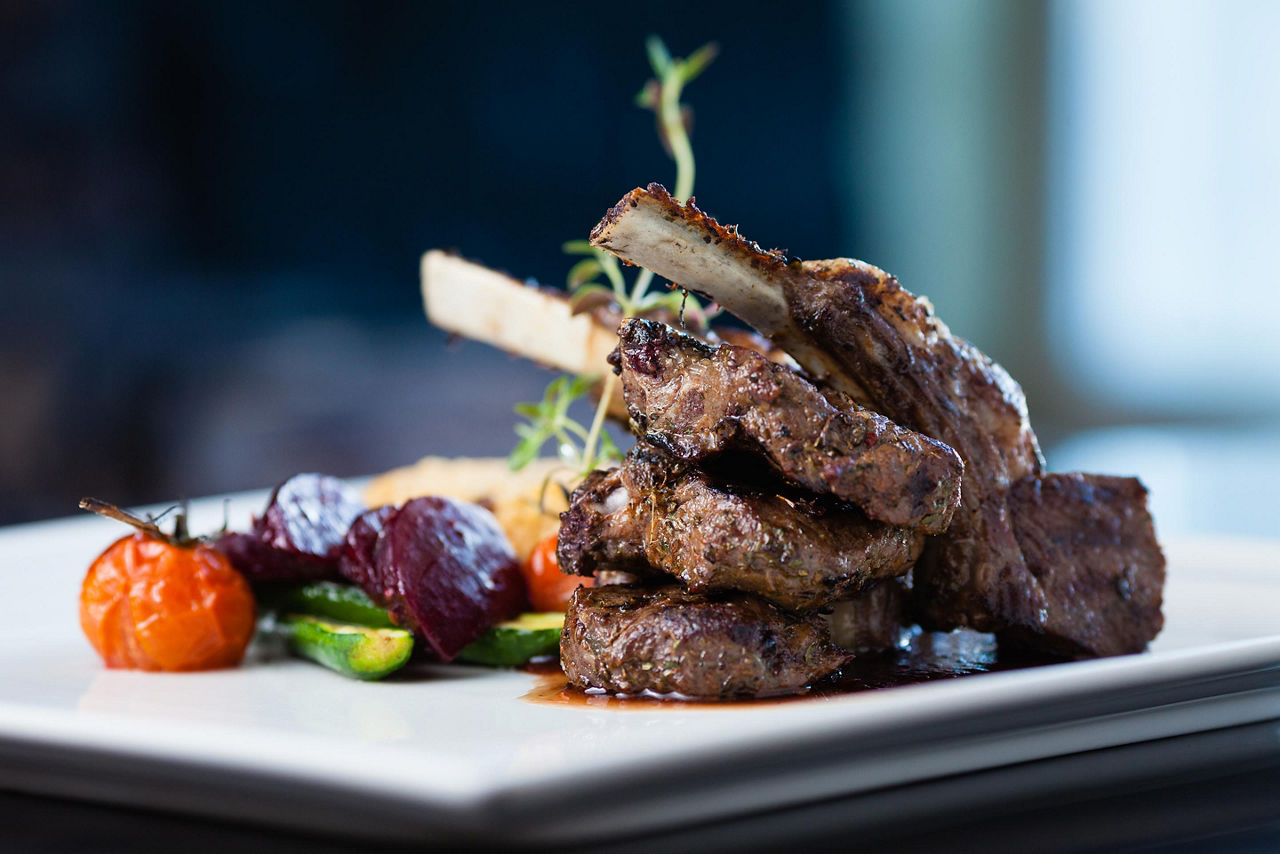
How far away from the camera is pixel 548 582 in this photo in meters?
3.14

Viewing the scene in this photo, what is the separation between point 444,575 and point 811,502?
1.06 metres

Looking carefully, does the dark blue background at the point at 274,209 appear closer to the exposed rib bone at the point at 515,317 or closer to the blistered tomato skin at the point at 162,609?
the exposed rib bone at the point at 515,317

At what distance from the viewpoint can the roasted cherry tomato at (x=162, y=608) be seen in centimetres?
287

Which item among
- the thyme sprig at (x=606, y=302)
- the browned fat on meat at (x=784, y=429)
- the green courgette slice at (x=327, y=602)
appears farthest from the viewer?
the thyme sprig at (x=606, y=302)

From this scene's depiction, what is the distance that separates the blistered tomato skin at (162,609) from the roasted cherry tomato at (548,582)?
731 mm

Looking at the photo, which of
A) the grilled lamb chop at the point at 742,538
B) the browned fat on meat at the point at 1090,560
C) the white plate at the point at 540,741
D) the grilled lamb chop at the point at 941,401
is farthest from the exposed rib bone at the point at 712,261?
the white plate at the point at 540,741

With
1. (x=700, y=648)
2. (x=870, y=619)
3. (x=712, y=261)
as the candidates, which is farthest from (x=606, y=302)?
(x=700, y=648)

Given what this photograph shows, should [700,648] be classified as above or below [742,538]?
below

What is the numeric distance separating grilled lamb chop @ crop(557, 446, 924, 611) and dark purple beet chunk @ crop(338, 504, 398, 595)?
804 mm

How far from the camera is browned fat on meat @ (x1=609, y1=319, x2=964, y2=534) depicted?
7.01ft

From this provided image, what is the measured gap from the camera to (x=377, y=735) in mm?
2113

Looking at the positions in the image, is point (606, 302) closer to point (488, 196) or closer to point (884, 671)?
point (884, 671)

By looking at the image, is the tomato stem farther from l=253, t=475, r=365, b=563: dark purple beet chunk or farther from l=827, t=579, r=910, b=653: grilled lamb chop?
l=827, t=579, r=910, b=653: grilled lamb chop

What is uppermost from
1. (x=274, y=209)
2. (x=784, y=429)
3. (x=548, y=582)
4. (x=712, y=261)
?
(x=274, y=209)
